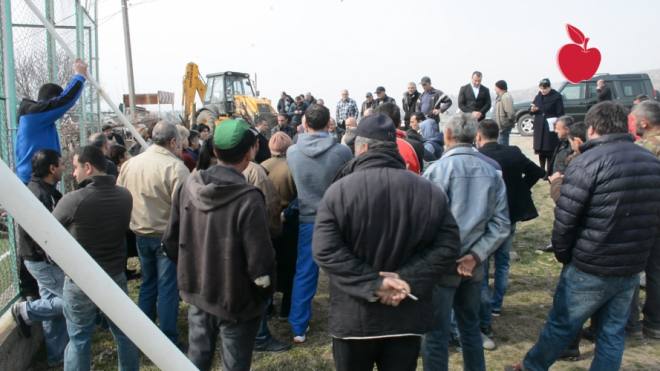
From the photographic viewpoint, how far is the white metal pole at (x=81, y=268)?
4.23 feet

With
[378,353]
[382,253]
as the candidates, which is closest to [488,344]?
[378,353]

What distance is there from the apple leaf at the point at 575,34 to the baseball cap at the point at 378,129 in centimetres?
707

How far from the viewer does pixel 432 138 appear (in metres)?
5.69

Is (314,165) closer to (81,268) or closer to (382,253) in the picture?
(382,253)

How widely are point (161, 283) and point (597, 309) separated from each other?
324 centimetres

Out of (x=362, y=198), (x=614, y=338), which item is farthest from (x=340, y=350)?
(x=614, y=338)

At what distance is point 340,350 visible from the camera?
2260 millimetres

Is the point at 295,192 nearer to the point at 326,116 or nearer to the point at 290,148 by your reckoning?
the point at 290,148

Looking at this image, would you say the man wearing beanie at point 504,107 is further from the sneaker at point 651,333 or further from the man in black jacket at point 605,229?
the man in black jacket at point 605,229

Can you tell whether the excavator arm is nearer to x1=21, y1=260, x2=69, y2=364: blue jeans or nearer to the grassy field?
the grassy field

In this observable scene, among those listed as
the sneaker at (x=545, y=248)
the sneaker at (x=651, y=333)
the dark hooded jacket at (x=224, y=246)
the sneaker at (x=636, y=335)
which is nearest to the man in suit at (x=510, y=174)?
the sneaker at (x=636, y=335)

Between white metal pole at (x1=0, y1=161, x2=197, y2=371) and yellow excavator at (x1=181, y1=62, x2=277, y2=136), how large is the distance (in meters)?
14.4

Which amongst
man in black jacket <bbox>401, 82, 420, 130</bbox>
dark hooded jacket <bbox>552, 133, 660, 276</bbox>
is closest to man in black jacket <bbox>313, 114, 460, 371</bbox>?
dark hooded jacket <bbox>552, 133, 660, 276</bbox>

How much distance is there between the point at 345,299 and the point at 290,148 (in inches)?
79.2
